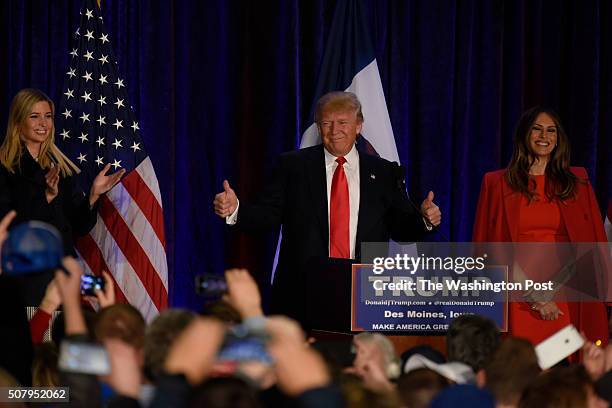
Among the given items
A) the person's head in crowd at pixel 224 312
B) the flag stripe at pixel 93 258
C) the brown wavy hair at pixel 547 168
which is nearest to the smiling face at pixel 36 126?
the flag stripe at pixel 93 258

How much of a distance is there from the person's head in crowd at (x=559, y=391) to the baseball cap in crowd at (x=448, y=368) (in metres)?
0.27

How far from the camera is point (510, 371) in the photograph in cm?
312

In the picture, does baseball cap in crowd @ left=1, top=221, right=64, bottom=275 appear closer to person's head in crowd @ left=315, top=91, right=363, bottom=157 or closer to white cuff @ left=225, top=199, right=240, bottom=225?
white cuff @ left=225, top=199, right=240, bottom=225

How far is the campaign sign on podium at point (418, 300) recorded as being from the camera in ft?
14.0

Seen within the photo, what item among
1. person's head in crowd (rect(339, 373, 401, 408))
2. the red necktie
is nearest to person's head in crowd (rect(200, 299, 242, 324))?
person's head in crowd (rect(339, 373, 401, 408))

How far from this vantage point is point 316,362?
6.99ft

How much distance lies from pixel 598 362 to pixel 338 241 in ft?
6.51

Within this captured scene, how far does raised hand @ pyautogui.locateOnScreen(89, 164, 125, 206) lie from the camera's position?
18.4 ft

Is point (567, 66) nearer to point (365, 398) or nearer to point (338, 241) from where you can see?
point (338, 241)

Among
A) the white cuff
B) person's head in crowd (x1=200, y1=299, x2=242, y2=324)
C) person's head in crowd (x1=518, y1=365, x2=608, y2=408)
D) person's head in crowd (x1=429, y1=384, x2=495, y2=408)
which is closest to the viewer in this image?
person's head in crowd (x1=429, y1=384, x2=495, y2=408)

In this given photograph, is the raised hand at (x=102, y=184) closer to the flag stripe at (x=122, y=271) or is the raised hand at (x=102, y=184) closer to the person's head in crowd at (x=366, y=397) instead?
the flag stripe at (x=122, y=271)

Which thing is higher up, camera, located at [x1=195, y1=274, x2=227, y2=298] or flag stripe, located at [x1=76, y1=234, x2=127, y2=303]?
camera, located at [x1=195, y1=274, x2=227, y2=298]

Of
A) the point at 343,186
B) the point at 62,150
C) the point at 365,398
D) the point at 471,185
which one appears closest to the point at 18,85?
the point at 62,150

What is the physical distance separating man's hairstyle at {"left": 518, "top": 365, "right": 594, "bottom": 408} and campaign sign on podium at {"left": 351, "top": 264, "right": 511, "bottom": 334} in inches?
57.9
